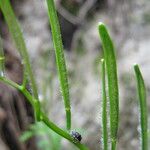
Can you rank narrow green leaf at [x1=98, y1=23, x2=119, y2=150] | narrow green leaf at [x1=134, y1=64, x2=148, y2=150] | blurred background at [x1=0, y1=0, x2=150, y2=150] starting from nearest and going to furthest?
narrow green leaf at [x1=98, y1=23, x2=119, y2=150] → narrow green leaf at [x1=134, y1=64, x2=148, y2=150] → blurred background at [x1=0, y1=0, x2=150, y2=150]

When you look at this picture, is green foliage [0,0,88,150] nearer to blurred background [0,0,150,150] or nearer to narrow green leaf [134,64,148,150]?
narrow green leaf [134,64,148,150]

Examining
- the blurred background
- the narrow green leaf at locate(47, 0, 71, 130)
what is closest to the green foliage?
the narrow green leaf at locate(47, 0, 71, 130)

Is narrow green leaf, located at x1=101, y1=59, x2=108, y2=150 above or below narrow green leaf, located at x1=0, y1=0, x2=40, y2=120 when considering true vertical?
below

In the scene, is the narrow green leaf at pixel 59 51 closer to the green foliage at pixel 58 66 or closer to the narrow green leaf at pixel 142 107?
the green foliage at pixel 58 66

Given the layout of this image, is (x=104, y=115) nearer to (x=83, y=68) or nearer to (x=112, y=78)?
(x=112, y=78)

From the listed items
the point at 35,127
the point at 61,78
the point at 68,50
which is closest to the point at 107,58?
the point at 61,78

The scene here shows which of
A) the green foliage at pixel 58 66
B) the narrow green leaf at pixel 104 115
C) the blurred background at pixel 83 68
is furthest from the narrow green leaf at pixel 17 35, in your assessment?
the blurred background at pixel 83 68
